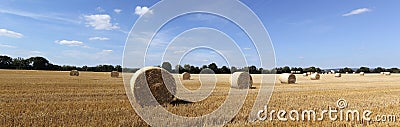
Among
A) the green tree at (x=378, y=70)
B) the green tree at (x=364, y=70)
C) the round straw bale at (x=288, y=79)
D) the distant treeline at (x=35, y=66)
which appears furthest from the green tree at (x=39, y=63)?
the green tree at (x=378, y=70)

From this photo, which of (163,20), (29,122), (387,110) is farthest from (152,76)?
(387,110)

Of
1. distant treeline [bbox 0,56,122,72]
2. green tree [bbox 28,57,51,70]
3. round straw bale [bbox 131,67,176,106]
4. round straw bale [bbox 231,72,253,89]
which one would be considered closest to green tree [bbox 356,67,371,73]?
distant treeline [bbox 0,56,122,72]

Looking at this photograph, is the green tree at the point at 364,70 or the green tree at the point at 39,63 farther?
the green tree at the point at 364,70

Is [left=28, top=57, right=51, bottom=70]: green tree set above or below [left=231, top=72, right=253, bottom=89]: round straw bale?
above

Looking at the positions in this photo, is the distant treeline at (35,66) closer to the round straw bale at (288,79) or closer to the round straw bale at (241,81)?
the round straw bale at (288,79)

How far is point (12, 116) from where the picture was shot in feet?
20.7

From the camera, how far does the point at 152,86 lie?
9.75 meters

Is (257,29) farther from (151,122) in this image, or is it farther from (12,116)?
(12,116)

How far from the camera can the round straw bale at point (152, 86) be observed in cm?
945

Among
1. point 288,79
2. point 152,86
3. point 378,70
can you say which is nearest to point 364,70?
point 378,70

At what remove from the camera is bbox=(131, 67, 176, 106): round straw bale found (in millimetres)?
9453

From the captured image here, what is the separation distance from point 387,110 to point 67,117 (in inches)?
303

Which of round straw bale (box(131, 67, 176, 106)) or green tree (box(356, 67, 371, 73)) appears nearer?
round straw bale (box(131, 67, 176, 106))

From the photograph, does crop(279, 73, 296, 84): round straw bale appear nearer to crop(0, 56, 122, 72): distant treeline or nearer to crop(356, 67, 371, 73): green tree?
crop(0, 56, 122, 72): distant treeline
